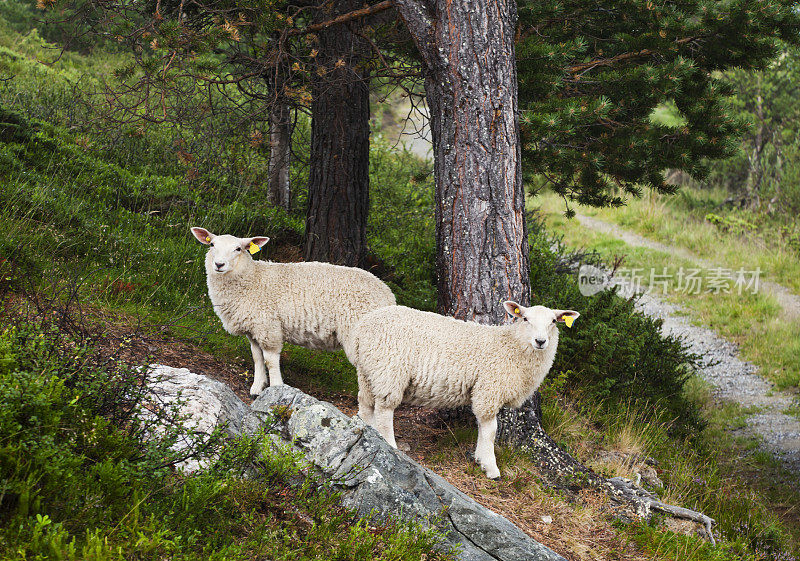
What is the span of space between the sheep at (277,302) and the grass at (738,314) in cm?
991

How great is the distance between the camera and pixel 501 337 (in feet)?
17.7

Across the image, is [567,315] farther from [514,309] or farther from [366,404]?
[366,404]

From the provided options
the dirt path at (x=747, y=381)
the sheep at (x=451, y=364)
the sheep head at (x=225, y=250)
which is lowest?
the dirt path at (x=747, y=381)

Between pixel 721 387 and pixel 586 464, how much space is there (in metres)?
7.37

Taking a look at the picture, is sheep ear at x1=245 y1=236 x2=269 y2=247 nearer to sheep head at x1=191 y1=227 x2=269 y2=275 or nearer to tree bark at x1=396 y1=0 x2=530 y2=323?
sheep head at x1=191 y1=227 x2=269 y2=275

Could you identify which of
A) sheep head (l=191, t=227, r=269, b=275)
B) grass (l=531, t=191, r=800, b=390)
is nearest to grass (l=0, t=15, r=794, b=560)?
sheep head (l=191, t=227, r=269, b=275)

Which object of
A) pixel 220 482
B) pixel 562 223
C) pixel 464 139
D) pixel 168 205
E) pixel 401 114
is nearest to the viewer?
pixel 220 482

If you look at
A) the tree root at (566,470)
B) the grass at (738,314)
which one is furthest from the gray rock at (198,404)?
the grass at (738,314)

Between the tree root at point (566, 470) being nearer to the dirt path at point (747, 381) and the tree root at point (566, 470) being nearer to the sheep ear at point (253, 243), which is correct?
the sheep ear at point (253, 243)

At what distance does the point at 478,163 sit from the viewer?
588 cm

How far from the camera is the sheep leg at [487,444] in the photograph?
206 inches

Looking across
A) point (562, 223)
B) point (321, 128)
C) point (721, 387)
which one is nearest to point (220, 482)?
point (321, 128)

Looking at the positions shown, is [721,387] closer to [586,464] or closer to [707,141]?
[707,141]

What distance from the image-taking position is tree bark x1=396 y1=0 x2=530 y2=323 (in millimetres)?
5820
